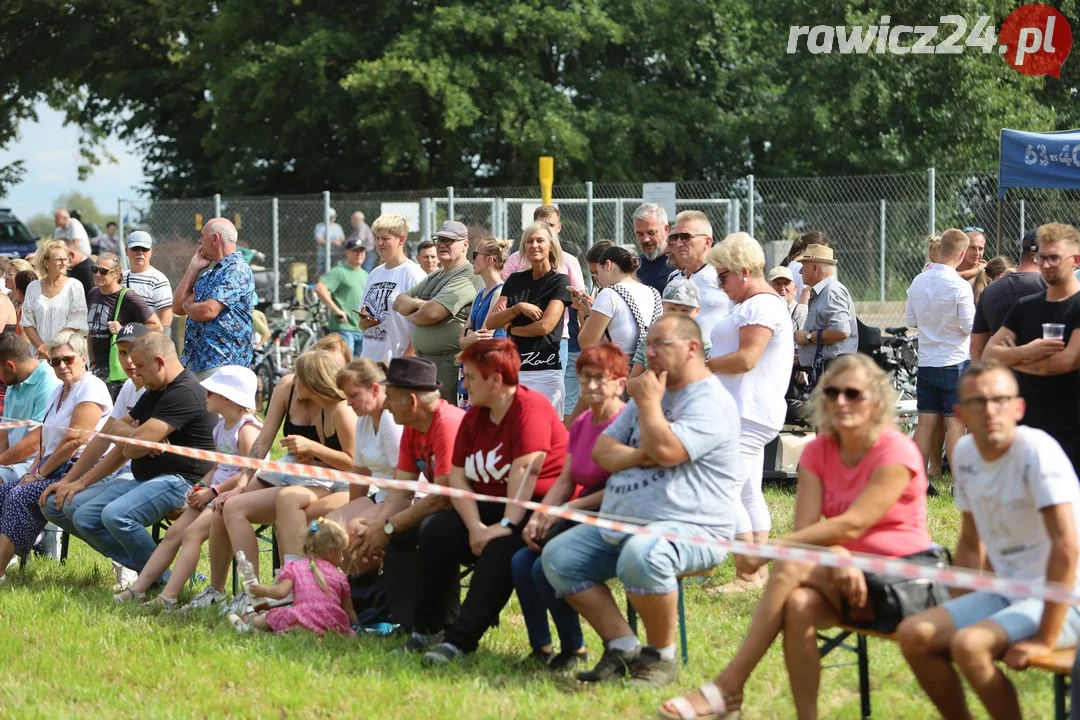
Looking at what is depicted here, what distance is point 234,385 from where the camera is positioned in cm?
708

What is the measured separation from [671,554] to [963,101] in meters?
22.1

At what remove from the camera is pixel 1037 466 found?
4000 millimetres

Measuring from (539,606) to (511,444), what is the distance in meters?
0.68

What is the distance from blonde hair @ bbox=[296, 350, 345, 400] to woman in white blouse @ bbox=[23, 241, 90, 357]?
4.80m

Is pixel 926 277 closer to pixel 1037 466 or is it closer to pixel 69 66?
pixel 1037 466

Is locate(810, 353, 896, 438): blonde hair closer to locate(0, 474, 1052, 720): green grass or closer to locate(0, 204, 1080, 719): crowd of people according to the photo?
locate(0, 204, 1080, 719): crowd of people

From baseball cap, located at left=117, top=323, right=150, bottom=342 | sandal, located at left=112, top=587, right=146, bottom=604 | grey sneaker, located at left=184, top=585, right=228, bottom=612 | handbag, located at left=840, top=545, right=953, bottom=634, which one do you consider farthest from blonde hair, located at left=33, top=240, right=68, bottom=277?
handbag, located at left=840, top=545, right=953, bottom=634

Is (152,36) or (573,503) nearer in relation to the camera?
(573,503)

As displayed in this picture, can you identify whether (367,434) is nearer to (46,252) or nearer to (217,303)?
(217,303)

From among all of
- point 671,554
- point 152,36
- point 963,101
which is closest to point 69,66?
point 152,36

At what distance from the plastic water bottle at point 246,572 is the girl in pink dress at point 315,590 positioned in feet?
0.51

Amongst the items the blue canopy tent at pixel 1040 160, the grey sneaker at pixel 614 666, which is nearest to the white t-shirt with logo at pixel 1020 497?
the grey sneaker at pixel 614 666

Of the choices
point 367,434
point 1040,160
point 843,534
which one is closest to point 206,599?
point 367,434

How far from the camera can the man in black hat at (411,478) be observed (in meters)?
5.91
